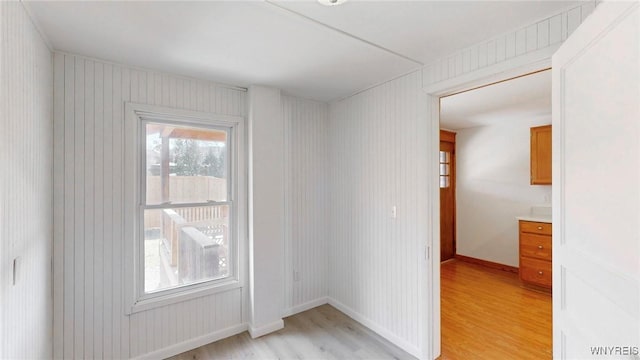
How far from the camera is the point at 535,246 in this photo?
12.5ft

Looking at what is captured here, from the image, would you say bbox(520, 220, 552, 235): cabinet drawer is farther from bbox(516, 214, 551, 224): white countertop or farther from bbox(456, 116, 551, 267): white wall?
bbox(456, 116, 551, 267): white wall

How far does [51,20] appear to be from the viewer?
1.61 meters

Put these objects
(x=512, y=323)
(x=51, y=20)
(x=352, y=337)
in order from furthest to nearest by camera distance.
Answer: (x=512, y=323) → (x=352, y=337) → (x=51, y=20)

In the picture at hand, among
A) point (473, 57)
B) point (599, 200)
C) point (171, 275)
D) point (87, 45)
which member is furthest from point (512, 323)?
point (87, 45)

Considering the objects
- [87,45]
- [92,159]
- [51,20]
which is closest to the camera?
[51,20]

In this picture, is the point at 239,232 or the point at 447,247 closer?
the point at 239,232

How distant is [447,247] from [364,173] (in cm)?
322

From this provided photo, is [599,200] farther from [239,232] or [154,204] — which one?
[154,204]

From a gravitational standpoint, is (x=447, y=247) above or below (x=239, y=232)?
below

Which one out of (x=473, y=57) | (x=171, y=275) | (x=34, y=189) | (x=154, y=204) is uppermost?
(x=473, y=57)

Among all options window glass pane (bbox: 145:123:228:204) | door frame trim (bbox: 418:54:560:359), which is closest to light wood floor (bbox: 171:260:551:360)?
door frame trim (bbox: 418:54:560:359)

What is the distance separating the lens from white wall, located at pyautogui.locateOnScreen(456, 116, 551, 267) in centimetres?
444

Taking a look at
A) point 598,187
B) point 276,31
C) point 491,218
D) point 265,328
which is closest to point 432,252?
point 598,187

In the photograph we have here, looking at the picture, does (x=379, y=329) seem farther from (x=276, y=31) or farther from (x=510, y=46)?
(x=276, y=31)
